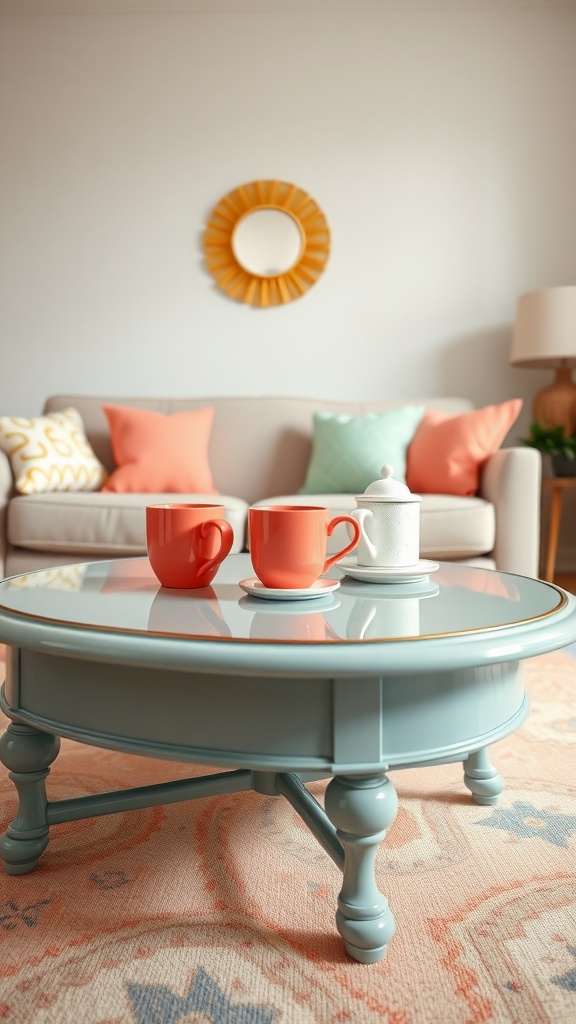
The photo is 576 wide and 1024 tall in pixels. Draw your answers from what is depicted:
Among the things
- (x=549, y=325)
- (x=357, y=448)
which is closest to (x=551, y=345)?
(x=549, y=325)

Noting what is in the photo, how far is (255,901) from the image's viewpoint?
0.94m

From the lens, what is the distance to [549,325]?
10.4 ft

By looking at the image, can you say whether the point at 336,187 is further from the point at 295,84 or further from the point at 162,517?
the point at 162,517

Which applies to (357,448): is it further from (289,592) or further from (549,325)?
(289,592)

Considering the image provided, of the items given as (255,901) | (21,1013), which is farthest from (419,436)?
(21,1013)

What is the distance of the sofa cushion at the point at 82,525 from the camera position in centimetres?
249

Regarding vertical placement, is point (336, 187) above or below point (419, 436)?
above

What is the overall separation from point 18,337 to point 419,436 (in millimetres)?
1987

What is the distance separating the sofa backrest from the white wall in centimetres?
43

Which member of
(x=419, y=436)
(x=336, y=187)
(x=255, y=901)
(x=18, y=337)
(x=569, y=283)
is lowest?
(x=255, y=901)

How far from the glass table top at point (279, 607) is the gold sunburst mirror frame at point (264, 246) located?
8.71 ft

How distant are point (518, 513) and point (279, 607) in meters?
1.78

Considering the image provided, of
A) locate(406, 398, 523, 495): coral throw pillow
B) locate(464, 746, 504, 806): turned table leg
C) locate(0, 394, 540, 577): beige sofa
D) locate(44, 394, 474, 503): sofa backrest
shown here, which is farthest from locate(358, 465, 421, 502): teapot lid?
locate(44, 394, 474, 503): sofa backrest

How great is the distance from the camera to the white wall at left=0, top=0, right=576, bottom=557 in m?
3.56
